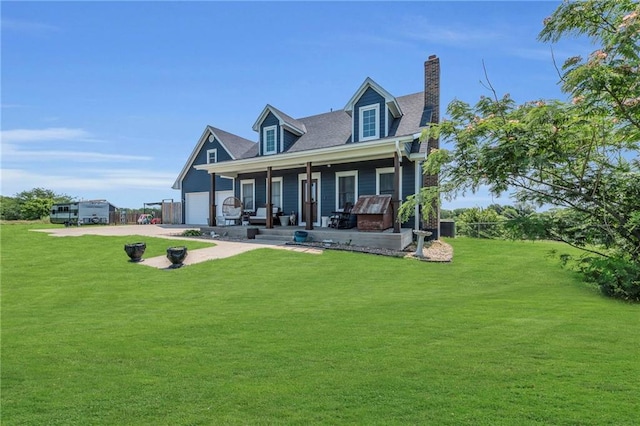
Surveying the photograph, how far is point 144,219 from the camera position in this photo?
94.6ft

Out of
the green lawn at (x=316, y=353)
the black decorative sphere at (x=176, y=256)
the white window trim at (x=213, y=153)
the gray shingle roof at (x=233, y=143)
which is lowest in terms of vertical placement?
the green lawn at (x=316, y=353)

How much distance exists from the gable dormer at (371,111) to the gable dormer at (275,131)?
369 cm

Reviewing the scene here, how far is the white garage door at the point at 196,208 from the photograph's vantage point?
861 inches

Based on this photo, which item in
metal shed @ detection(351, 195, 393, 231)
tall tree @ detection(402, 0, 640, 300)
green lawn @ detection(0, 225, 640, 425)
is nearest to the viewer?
green lawn @ detection(0, 225, 640, 425)

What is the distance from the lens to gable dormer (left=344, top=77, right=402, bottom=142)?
46.7 ft

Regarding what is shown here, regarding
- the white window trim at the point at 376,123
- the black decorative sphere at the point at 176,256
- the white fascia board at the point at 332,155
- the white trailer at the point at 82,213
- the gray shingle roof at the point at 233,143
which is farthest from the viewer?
the white trailer at the point at 82,213

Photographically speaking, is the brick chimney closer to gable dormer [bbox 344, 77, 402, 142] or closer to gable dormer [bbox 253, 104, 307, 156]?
gable dormer [bbox 344, 77, 402, 142]

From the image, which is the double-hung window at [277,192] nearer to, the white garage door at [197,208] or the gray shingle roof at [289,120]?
the gray shingle roof at [289,120]

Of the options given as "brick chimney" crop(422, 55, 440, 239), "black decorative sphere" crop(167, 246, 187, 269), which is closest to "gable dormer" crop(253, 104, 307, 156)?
"brick chimney" crop(422, 55, 440, 239)

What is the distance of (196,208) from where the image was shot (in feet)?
73.4

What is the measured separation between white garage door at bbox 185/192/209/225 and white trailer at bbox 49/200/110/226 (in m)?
12.4

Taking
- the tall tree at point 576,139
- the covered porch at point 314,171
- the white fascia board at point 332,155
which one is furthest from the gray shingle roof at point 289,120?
the tall tree at point 576,139

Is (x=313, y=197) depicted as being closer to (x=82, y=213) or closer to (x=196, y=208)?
(x=196, y=208)

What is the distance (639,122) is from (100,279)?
34.2 feet
